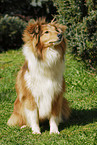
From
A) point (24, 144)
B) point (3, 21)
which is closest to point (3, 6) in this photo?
point (3, 21)

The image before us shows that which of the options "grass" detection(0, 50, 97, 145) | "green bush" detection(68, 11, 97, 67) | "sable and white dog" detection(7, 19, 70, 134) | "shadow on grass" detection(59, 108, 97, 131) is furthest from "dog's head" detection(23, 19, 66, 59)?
"green bush" detection(68, 11, 97, 67)

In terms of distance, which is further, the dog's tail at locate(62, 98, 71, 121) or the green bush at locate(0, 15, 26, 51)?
the green bush at locate(0, 15, 26, 51)

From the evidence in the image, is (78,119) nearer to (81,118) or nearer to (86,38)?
(81,118)

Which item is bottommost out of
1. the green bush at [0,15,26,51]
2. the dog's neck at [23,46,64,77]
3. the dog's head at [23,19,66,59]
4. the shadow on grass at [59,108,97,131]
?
the shadow on grass at [59,108,97,131]

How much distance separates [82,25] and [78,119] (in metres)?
2.64

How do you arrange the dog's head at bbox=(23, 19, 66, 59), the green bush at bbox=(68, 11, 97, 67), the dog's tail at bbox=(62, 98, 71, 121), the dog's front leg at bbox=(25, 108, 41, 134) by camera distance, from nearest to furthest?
the dog's head at bbox=(23, 19, 66, 59)
the dog's front leg at bbox=(25, 108, 41, 134)
the dog's tail at bbox=(62, 98, 71, 121)
the green bush at bbox=(68, 11, 97, 67)

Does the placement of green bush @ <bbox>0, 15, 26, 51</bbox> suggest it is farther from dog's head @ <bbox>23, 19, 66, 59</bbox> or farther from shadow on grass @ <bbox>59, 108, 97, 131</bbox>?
dog's head @ <bbox>23, 19, 66, 59</bbox>

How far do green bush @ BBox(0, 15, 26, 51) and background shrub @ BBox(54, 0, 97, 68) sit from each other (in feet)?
9.70

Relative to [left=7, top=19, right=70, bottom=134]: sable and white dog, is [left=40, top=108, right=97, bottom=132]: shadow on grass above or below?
below

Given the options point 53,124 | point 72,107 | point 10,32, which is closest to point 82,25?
point 72,107

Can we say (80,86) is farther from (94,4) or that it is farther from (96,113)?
(94,4)

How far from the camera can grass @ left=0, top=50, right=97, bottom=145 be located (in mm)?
3529

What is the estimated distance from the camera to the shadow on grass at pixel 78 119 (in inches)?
163

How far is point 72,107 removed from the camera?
503 centimetres
